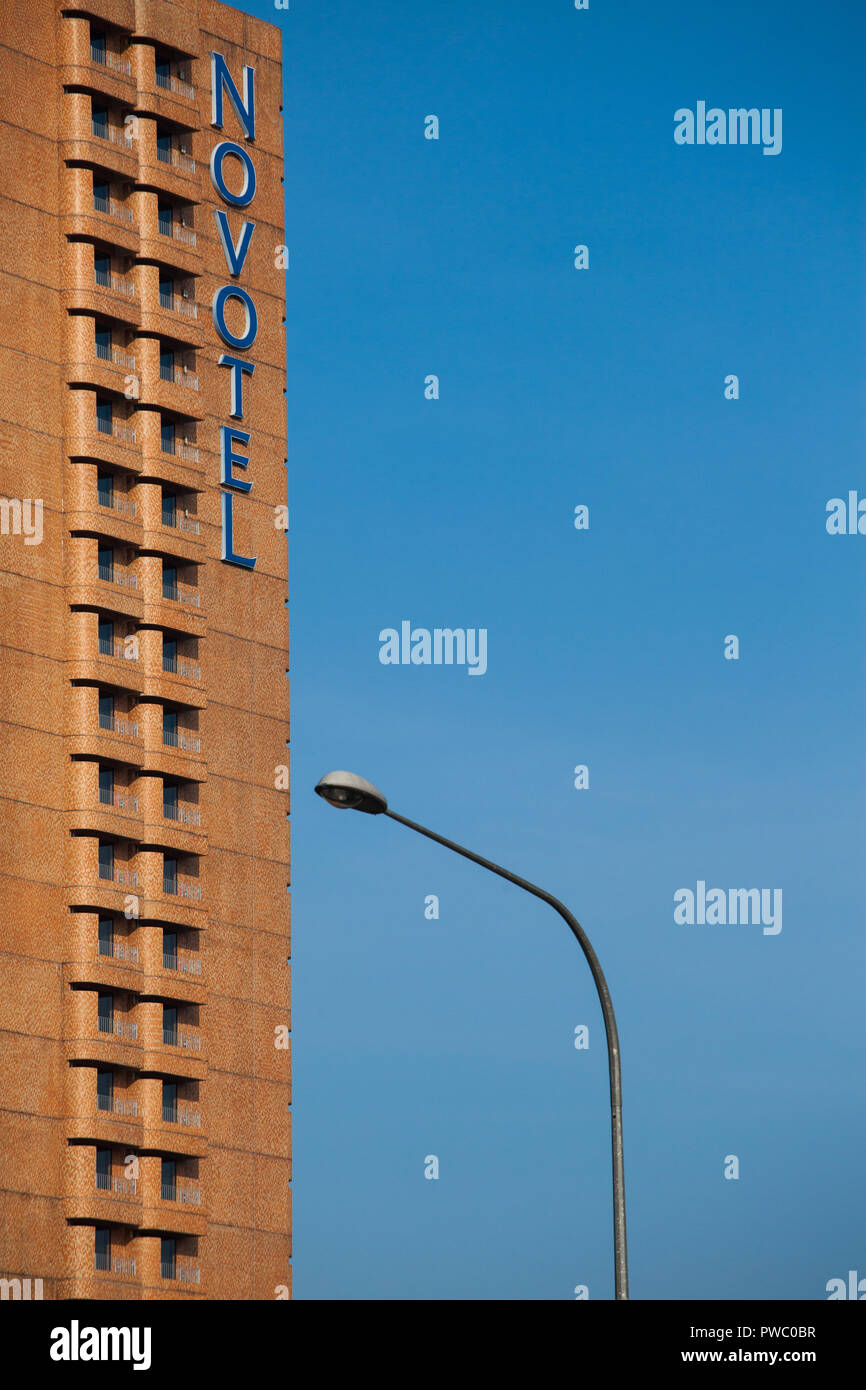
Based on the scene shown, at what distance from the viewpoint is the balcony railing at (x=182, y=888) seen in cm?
7688

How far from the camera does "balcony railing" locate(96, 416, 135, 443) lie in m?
78.5

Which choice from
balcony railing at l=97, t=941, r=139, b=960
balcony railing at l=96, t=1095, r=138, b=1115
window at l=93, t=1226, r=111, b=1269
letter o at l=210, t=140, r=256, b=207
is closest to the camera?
window at l=93, t=1226, r=111, b=1269

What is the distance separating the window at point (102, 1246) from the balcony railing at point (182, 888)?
11.4m

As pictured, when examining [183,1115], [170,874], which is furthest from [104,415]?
[183,1115]

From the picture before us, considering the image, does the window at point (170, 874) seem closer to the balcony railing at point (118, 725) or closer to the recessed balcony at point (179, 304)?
the balcony railing at point (118, 725)

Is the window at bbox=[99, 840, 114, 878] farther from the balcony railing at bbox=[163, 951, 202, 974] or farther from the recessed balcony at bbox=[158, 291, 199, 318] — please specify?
the recessed balcony at bbox=[158, 291, 199, 318]

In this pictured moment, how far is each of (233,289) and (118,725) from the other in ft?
58.4

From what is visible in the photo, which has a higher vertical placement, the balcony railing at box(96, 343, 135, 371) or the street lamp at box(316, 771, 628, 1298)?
the balcony railing at box(96, 343, 135, 371)

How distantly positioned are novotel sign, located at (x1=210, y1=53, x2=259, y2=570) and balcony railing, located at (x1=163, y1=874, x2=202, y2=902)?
11991 mm

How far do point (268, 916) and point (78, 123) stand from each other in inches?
1124

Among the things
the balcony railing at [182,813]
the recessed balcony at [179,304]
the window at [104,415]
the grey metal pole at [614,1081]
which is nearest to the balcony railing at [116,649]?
the balcony railing at [182,813]

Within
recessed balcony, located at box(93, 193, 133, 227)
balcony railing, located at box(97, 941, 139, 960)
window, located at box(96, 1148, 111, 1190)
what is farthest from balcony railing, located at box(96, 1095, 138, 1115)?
recessed balcony, located at box(93, 193, 133, 227)

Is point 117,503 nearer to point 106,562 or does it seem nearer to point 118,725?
point 106,562
